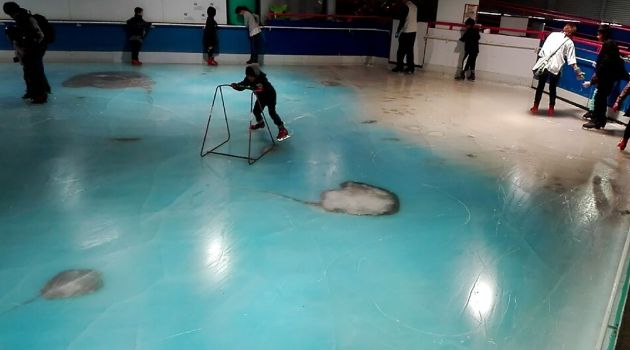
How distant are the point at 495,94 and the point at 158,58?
7.50m

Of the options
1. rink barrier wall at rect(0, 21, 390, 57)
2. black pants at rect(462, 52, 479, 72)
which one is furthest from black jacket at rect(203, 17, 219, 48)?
black pants at rect(462, 52, 479, 72)

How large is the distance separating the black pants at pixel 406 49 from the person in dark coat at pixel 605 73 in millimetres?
4454

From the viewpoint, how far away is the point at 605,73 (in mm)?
6723

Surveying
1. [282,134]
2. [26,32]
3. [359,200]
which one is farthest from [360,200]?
[26,32]

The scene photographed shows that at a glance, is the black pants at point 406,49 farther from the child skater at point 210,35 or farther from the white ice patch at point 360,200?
the white ice patch at point 360,200

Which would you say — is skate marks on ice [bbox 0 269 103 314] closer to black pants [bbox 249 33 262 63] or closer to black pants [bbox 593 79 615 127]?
black pants [bbox 593 79 615 127]

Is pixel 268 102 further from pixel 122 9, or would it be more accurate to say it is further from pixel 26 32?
pixel 122 9

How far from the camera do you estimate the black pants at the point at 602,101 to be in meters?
6.80

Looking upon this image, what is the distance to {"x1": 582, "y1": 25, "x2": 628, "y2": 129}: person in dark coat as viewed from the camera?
21.6ft

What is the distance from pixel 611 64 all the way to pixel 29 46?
8.21 metres

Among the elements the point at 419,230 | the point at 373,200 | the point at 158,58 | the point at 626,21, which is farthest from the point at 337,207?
the point at 626,21

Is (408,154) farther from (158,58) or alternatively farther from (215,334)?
(158,58)

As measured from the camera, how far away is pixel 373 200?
4555 mm

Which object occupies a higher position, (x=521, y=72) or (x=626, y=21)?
(x=626, y=21)
